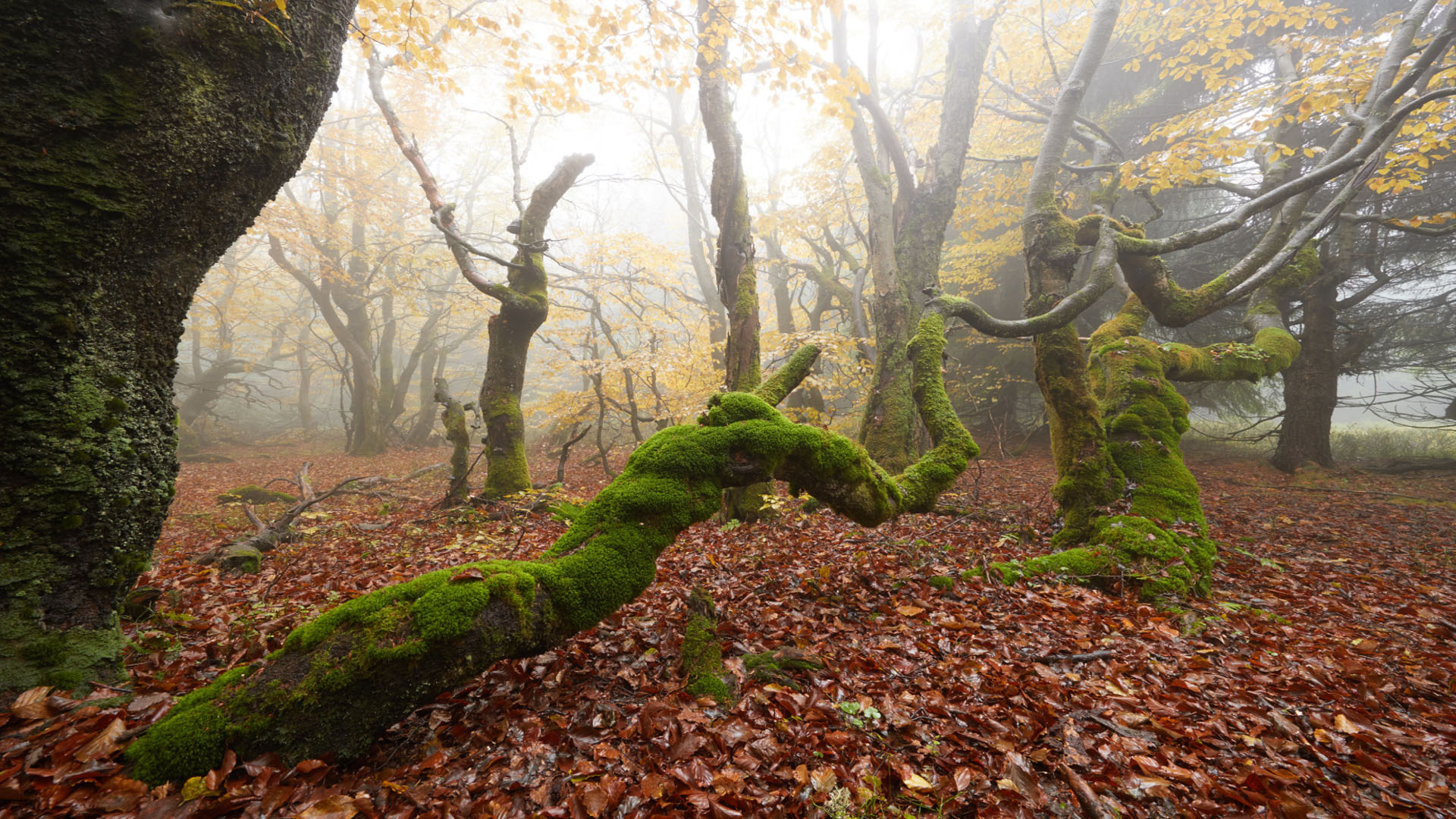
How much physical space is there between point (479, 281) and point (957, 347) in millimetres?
14338

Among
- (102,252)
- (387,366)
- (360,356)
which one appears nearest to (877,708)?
(102,252)

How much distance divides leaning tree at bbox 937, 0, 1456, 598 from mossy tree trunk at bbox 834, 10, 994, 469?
2.05 metres

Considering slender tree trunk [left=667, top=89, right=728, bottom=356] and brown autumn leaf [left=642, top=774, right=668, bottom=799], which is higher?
slender tree trunk [left=667, top=89, right=728, bottom=356]

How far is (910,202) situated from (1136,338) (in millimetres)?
4481

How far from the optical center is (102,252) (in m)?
2.36

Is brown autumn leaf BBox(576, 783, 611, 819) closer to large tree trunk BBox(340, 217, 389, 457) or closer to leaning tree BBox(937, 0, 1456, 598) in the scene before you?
leaning tree BBox(937, 0, 1456, 598)

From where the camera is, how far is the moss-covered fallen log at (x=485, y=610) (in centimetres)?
225

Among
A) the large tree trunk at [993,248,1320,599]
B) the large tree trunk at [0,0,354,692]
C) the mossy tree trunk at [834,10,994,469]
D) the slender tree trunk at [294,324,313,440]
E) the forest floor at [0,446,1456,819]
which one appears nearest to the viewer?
the large tree trunk at [0,0,354,692]

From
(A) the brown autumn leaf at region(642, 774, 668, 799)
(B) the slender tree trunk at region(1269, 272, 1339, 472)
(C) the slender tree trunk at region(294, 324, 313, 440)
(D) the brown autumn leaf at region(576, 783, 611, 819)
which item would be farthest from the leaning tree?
(C) the slender tree trunk at region(294, 324, 313, 440)

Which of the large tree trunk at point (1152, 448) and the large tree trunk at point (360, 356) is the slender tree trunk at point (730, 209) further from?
the large tree trunk at point (360, 356)

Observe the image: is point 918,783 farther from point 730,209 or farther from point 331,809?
point 730,209

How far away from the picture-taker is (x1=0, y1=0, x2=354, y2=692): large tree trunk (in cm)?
219

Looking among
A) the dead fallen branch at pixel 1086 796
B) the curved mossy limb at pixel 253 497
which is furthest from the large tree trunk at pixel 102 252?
the curved mossy limb at pixel 253 497

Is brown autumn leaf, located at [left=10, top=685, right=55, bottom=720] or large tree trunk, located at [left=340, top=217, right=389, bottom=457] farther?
large tree trunk, located at [left=340, top=217, right=389, bottom=457]
